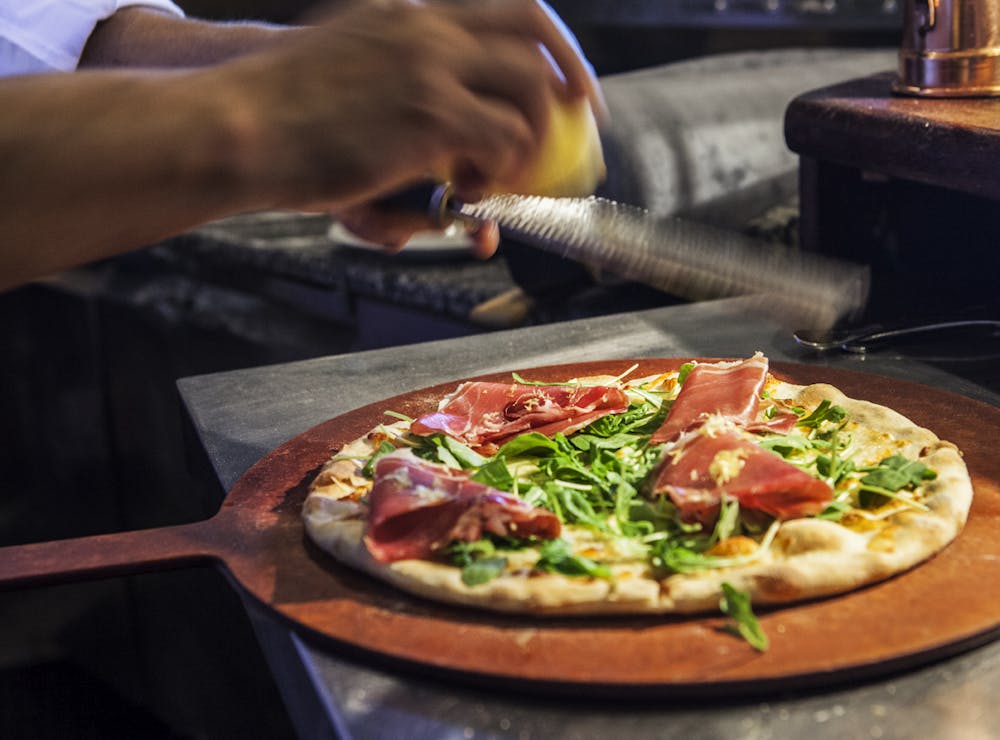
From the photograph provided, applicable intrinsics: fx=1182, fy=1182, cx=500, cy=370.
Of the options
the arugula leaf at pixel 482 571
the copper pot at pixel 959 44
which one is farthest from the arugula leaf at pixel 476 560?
the copper pot at pixel 959 44

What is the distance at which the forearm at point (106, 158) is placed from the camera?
2.72 ft

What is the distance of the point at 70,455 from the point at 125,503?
0.46m

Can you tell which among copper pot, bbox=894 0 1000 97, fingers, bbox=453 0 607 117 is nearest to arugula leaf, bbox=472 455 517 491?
fingers, bbox=453 0 607 117

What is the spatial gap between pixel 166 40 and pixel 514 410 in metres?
0.92

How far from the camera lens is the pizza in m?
0.97

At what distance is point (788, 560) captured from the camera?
3.20 ft

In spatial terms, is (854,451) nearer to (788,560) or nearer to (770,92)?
(788,560)

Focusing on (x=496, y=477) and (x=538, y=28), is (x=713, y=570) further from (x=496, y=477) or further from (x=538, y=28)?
(x=538, y=28)

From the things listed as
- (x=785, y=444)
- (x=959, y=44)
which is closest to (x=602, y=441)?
(x=785, y=444)

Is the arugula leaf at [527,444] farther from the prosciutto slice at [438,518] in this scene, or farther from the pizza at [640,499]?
the prosciutto slice at [438,518]

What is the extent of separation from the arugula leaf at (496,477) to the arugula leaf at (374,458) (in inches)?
4.2

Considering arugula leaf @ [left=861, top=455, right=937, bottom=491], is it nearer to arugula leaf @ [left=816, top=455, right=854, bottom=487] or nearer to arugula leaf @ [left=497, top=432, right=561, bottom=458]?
arugula leaf @ [left=816, top=455, right=854, bottom=487]

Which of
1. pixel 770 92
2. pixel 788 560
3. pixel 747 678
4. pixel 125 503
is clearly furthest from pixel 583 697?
pixel 125 503

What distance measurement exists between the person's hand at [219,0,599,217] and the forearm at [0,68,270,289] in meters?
0.03
